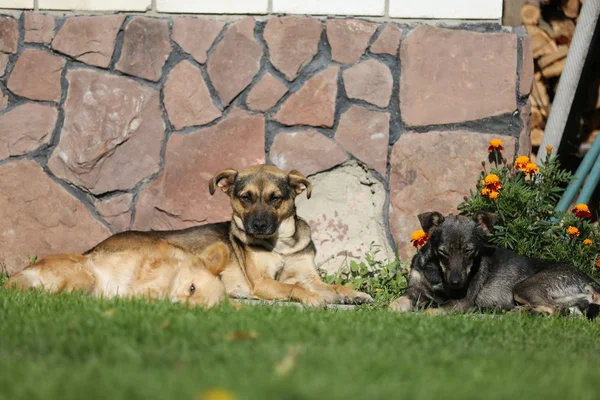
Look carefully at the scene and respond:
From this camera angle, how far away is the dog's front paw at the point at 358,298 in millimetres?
6727

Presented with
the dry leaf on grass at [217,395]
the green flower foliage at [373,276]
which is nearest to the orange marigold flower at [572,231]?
the green flower foliage at [373,276]

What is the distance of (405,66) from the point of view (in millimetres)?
7469

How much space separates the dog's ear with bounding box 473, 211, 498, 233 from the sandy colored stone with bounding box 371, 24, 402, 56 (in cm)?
190

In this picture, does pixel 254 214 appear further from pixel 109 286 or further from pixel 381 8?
pixel 381 8

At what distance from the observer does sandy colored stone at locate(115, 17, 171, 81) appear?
766 cm

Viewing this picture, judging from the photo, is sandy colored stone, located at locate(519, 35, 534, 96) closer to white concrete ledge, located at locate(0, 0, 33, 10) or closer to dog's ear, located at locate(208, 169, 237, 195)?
dog's ear, located at locate(208, 169, 237, 195)

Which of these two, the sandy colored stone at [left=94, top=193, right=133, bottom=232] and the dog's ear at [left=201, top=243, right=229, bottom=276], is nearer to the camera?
the dog's ear at [left=201, top=243, right=229, bottom=276]

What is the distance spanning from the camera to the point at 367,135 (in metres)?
7.50

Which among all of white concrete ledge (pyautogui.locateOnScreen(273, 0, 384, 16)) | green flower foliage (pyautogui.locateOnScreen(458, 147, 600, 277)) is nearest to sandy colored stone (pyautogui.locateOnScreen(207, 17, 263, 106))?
white concrete ledge (pyautogui.locateOnScreen(273, 0, 384, 16))

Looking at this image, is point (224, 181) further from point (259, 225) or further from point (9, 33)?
point (9, 33)

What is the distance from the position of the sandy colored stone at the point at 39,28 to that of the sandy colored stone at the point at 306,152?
2.46m

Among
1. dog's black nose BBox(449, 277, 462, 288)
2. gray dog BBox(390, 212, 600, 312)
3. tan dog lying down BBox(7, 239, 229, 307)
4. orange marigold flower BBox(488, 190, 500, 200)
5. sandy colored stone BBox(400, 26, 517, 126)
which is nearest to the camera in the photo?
tan dog lying down BBox(7, 239, 229, 307)

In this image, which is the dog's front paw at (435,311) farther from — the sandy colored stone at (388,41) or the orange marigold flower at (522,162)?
the sandy colored stone at (388,41)

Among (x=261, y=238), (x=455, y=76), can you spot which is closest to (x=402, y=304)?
(x=261, y=238)
